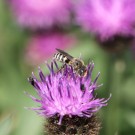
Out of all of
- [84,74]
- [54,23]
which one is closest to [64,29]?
[54,23]

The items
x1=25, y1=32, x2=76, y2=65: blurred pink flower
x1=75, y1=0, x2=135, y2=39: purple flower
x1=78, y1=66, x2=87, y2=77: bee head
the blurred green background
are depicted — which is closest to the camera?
x1=78, y1=66, x2=87, y2=77: bee head

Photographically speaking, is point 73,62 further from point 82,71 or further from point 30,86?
point 30,86

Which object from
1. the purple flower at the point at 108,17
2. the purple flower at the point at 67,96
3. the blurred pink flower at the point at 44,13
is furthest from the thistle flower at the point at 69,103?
the blurred pink flower at the point at 44,13

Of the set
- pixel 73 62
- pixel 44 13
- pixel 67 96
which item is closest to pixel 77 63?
pixel 73 62

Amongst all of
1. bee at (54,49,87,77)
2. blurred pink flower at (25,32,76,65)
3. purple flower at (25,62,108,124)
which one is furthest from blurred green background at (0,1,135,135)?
bee at (54,49,87,77)

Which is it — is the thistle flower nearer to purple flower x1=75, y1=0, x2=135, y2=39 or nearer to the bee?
the bee

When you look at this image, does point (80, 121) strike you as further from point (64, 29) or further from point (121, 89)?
point (64, 29)
